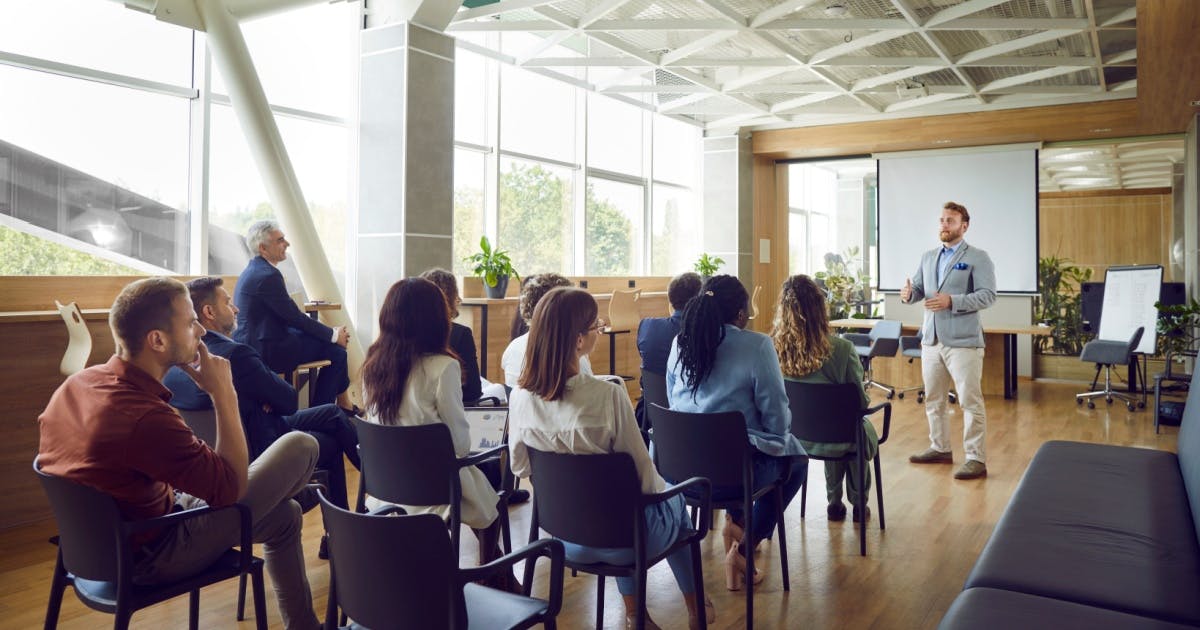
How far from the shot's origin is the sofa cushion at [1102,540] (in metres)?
1.97

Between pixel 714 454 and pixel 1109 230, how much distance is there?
14500 millimetres

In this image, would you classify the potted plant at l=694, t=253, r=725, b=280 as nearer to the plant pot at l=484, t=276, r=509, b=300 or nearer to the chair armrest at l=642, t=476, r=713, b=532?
the plant pot at l=484, t=276, r=509, b=300

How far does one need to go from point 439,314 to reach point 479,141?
606 cm

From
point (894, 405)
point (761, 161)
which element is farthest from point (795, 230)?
point (894, 405)

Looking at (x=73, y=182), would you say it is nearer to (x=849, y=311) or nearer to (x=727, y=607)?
(x=727, y=607)

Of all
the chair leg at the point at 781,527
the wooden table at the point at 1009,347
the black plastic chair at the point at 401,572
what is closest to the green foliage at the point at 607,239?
the wooden table at the point at 1009,347

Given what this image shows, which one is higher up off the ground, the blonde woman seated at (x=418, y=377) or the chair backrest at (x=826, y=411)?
the blonde woman seated at (x=418, y=377)

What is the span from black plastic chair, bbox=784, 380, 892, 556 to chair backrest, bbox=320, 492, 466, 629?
230 cm

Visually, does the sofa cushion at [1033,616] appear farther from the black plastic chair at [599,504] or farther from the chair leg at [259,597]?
the chair leg at [259,597]

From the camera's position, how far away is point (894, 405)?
8.10 m

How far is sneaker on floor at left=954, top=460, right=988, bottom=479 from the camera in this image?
4922 millimetres

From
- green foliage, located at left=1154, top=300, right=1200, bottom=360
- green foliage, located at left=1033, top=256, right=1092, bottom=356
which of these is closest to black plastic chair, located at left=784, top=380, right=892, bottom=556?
green foliage, located at left=1154, top=300, right=1200, bottom=360

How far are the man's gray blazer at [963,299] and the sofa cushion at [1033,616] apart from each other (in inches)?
129

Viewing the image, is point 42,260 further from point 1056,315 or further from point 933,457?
point 1056,315
